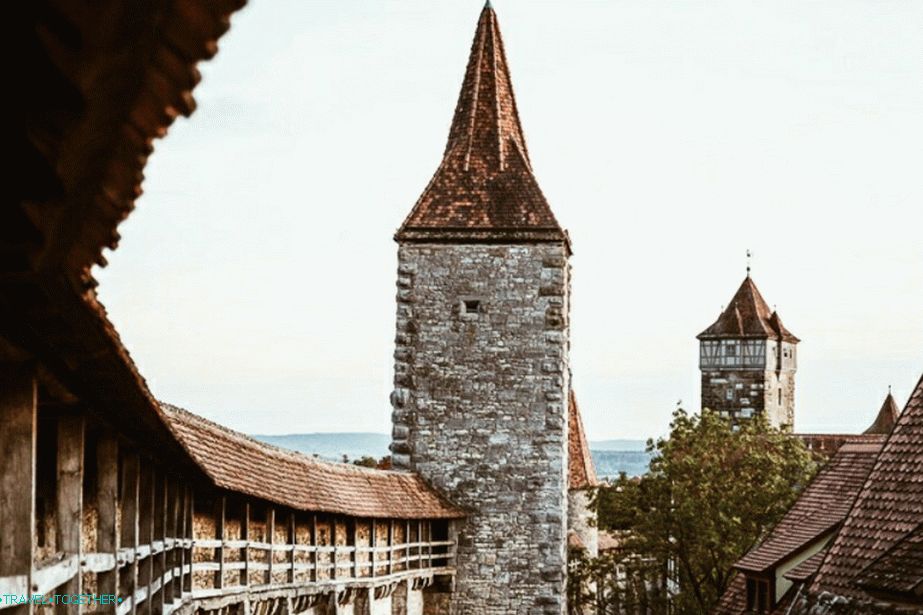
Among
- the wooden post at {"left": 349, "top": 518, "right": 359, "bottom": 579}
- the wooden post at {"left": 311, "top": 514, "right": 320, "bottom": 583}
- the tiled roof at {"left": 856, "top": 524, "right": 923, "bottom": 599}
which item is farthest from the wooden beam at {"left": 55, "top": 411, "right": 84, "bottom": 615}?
the wooden post at {"left": 349, "top": 518, "right": 359, "bottom": 579}

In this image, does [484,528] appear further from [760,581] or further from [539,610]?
A: [760,581]

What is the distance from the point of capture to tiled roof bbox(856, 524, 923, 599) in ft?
30.1

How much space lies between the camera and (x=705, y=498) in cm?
3425

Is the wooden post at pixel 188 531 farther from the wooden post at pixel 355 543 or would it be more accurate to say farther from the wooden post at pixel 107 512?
the wooden post at pixel 355 543

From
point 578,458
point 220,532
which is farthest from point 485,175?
point 220,532

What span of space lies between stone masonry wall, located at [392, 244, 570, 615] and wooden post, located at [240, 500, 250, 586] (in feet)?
40.6

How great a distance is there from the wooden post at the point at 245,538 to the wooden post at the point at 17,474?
10.9 meters

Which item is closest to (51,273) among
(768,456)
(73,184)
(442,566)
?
(73,184)

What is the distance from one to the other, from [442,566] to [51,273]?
25.3 m

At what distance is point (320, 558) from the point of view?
21.3m

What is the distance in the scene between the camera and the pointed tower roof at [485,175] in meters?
29.8

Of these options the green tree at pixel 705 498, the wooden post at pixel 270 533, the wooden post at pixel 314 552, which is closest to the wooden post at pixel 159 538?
the wooden post at pixel 270 533

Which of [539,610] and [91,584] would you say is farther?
[539,610]

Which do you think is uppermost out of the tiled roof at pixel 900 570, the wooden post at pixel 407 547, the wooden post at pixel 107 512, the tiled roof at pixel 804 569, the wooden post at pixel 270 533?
the wooden post at pixel 107 512
